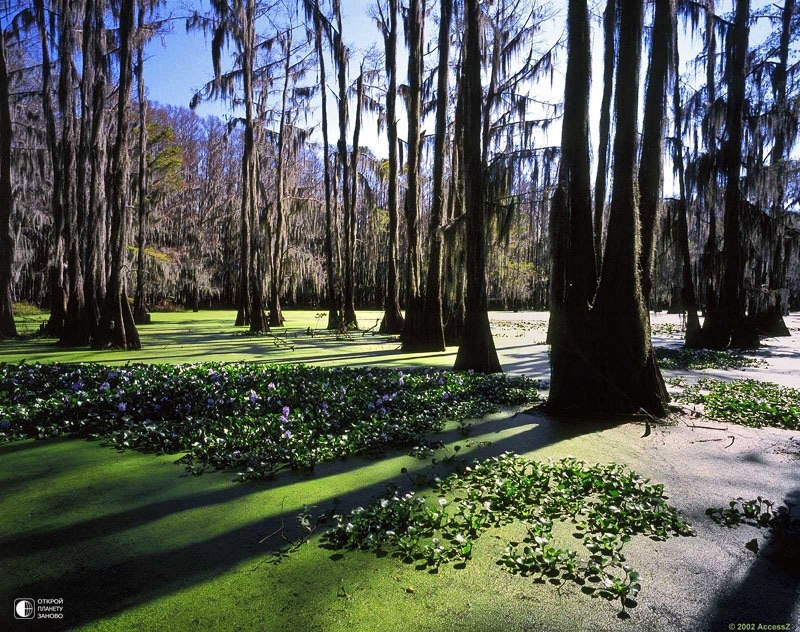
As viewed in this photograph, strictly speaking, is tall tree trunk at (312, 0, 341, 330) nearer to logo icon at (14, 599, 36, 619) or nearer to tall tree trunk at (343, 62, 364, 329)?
tall tree trunk at (343, 62, 364, 329)

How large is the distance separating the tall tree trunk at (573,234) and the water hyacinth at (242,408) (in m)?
0.87

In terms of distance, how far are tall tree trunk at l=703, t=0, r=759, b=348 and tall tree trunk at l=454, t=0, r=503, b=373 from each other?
28.0 feet

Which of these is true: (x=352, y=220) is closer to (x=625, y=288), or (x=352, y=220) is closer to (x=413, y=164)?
(x=413, y=164)

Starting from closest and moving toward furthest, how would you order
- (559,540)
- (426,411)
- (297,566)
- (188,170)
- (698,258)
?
(297,566), (559,540), (426,411), (698,258), (188,170)

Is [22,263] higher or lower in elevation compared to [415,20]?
lower

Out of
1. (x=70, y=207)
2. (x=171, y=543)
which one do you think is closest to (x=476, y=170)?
(x=171, y=543)

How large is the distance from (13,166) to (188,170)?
12.8m

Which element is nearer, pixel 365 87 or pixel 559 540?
pixel 559 540

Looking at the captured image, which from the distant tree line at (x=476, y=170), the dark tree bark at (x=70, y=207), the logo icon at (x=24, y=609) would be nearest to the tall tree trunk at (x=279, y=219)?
the distant tree line at (x=476, y=170)

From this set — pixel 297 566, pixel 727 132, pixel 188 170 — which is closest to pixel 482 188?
pixel 297 566

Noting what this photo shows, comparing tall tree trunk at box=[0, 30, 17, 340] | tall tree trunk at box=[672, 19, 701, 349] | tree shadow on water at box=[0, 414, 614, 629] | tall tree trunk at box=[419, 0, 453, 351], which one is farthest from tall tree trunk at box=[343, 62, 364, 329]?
tree shadow on water at box=[0, 414, 614, 629]

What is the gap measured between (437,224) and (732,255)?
27.0 ft

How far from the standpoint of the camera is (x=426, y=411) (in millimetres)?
5172

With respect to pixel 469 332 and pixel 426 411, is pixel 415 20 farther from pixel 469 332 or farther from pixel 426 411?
pixel 426 411
